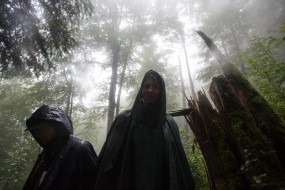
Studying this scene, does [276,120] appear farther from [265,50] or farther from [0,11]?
[0,11]

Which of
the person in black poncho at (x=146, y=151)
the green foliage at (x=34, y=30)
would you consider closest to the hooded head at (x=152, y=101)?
the person in black poncho at (x=146, y=151)

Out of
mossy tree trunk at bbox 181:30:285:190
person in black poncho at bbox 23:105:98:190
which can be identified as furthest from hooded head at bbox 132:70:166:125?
mossy tree trunk at bbox 181:30:285:190

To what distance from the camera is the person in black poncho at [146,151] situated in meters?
2.53

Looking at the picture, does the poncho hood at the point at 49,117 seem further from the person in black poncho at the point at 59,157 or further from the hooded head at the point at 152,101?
the hooded head at the point at 152,101

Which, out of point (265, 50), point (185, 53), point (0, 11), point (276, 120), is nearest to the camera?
point (276, 120)

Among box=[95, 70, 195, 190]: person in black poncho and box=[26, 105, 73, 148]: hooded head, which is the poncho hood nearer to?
box=[26, 105, 73, 148]: hooded head

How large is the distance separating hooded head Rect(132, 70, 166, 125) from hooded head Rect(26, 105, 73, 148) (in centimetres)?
93

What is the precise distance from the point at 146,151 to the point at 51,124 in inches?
51.6

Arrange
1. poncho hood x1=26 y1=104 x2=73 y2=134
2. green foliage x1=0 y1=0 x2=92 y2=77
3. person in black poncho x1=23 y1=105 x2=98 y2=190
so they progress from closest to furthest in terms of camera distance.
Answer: person in black poncho x1=23 y1=105 x2=98 y2=190 < poncho hood x1=26 y1=104 x2=73 y2=134 < green foliage x1=0 y1=0 x2=92 y2=77

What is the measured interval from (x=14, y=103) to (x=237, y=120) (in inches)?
591

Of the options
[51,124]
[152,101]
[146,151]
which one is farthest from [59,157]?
[152,101]

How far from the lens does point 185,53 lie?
72.0ft

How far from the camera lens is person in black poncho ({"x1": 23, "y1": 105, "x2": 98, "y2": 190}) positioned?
2531mm

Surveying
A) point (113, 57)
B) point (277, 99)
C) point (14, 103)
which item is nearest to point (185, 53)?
point (113, 57)
